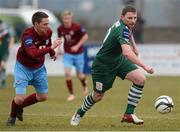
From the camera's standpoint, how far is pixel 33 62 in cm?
1356

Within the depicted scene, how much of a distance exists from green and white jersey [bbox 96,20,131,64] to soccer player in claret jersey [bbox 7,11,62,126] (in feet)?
3.00

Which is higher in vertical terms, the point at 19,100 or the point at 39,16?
the point at 39,16

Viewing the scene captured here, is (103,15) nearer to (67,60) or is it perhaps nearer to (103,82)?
(67,60)

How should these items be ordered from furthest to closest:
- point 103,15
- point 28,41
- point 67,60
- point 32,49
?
point 103,15
point 67,60
point 28,41
point 32,49

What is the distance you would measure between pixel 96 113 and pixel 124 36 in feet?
11.4

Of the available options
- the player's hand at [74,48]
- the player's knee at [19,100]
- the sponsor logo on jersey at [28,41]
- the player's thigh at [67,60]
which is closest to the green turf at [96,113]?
the player's knee at [19,100]

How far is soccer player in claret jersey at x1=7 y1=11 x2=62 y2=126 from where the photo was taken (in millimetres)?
13117

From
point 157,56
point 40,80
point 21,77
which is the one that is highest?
point 21,77

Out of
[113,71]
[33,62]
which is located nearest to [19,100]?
[33,62]

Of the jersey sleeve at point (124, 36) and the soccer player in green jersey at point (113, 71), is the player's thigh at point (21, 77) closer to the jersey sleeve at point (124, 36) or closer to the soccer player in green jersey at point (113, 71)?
the soccer player in green jersey at point (113, 71)

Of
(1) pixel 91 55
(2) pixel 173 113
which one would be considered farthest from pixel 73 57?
(1) pixel 91 55

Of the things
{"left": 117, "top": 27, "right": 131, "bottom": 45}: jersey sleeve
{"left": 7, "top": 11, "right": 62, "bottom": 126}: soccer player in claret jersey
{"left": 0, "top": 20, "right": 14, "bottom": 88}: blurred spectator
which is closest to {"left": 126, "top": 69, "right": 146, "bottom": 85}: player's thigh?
{"left": 117, "top": 27, "right": 131, "bottom": 45}: jersey sleeve

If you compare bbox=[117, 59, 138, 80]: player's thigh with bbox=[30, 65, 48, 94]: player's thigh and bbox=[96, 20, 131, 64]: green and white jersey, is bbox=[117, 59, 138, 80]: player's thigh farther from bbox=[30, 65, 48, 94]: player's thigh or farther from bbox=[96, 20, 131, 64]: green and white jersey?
bbox=[30, 65, 48, 94]: player's thigh

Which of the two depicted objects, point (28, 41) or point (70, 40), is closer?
point (28, 41)
